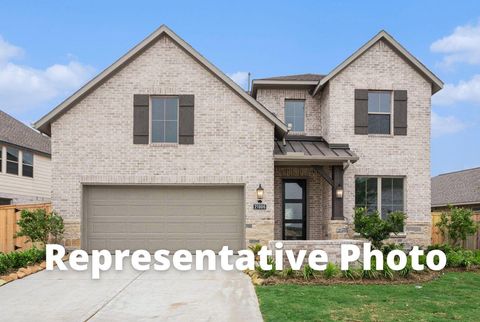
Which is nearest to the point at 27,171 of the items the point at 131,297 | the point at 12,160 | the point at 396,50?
the point at 12,160

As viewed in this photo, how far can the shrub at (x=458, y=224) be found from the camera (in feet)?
54.0

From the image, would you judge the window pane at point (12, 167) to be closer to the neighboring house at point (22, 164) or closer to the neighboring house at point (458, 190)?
the neighboring house at point (22, 164)

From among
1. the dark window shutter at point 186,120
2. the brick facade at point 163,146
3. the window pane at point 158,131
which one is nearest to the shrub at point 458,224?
the brick facade at point 163,146

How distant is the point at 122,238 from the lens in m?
16.4

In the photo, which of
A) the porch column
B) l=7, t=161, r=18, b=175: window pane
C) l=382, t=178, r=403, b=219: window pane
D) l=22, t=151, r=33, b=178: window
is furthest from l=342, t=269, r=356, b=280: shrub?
l=22, t=151, r=33, b=178: window

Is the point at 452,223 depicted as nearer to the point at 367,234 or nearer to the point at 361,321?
the point at 367,234

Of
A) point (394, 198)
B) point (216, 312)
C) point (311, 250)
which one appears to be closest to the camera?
point (216, 312)

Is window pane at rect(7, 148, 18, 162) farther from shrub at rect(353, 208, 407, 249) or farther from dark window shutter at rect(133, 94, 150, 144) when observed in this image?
shrub at rect(353, 208, 407, 249)

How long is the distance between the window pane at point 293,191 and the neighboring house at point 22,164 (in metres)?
15.6

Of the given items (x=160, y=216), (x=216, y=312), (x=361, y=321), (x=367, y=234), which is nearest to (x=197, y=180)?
(x=160, y=216)

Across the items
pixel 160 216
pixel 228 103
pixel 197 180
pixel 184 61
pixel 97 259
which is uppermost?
pixel 184 61

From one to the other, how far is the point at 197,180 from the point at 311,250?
496 cm

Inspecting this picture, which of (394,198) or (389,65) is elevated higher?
(389,65)

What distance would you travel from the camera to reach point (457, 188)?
1186 inches
